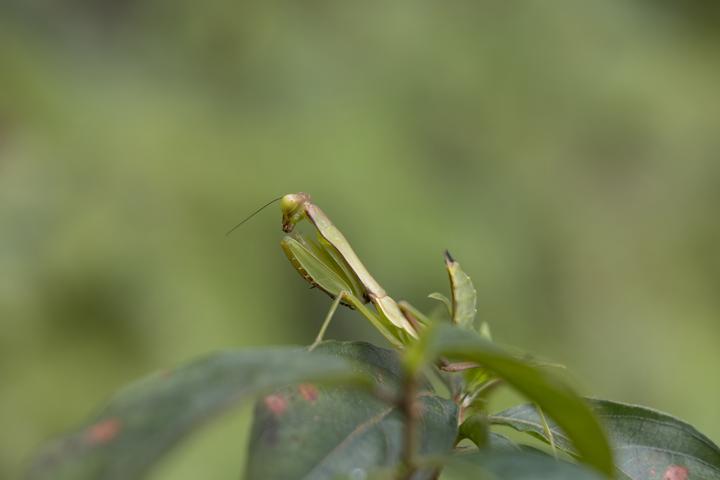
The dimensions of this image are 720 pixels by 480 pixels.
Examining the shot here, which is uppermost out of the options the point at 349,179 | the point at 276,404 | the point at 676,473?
the point at 276,404

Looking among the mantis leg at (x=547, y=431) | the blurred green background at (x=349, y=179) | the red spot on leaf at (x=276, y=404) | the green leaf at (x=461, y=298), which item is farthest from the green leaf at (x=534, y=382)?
the blurred green background at (x=349, y=179)

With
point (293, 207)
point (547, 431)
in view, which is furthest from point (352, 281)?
point (547, 431)

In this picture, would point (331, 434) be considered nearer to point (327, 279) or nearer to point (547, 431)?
point (547, 431)

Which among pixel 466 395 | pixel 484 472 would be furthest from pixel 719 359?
pixel 484 472

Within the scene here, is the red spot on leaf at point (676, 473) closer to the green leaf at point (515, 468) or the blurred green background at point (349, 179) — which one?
the green leaf at point (515, 468)

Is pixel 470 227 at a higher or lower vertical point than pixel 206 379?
lower

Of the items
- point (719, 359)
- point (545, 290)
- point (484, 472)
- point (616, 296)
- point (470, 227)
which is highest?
point (484, 472)

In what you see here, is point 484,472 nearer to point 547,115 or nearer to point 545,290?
point 545,290
